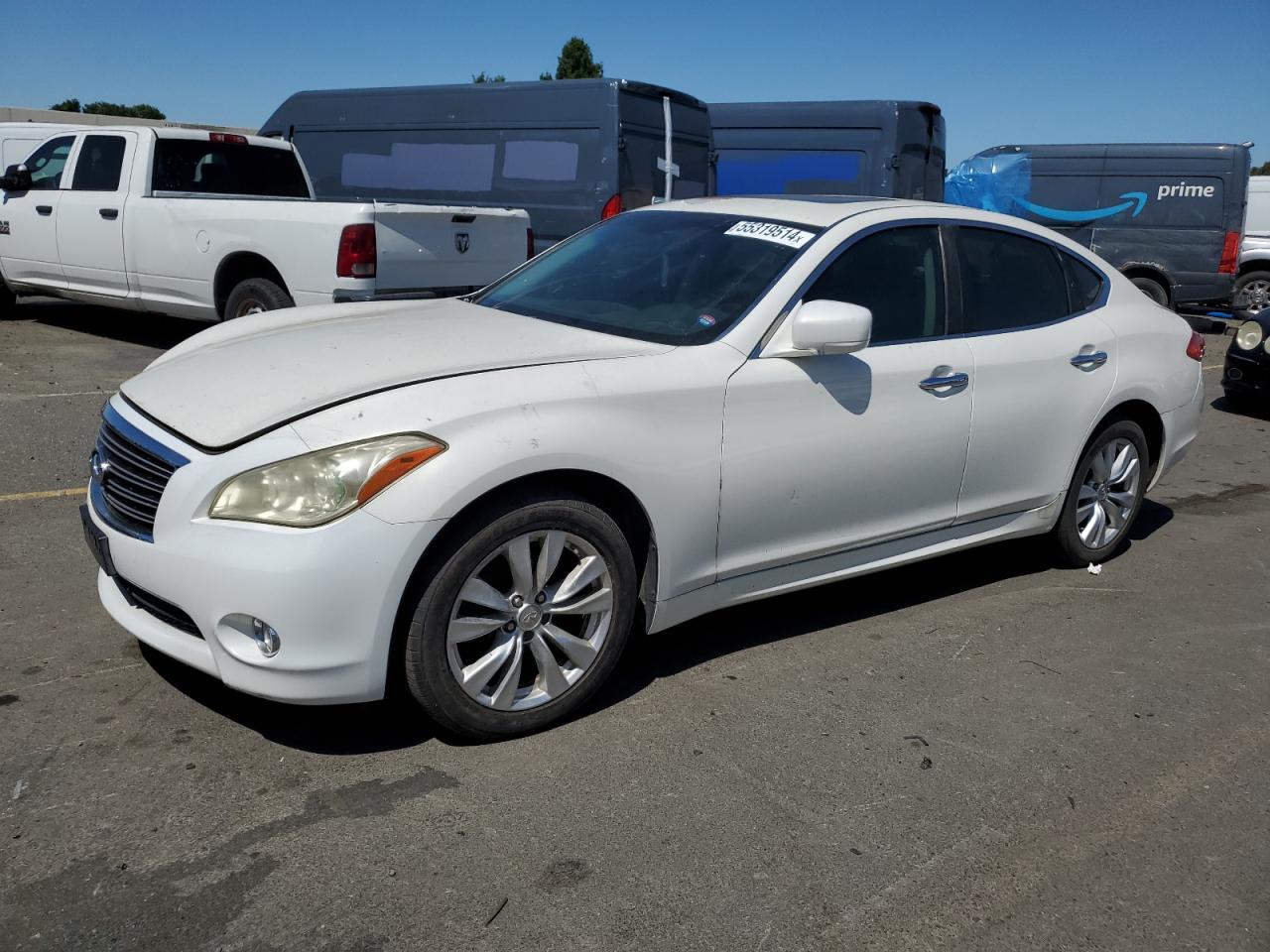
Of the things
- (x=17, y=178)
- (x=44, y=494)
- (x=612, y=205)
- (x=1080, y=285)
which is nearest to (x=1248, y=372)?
(x=612, y=205)

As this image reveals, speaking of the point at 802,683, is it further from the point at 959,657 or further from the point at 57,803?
the point at 57,803

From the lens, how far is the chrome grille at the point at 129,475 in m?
3.17

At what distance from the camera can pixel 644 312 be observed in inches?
160

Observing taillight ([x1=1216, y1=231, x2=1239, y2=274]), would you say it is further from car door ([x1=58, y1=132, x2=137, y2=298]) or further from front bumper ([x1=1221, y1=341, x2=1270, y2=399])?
car door ([x1=58, y1=132, x2=137, y2=298])

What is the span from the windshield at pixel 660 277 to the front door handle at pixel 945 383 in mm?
695

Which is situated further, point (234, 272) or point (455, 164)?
point (455, 164)

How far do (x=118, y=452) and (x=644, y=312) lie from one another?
1.77 meters

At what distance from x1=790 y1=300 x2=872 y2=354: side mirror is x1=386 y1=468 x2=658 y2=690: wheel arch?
0.81m

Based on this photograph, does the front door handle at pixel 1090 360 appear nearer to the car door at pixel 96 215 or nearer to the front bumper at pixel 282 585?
the front bumper at pixel 282 585

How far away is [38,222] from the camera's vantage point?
10188 millimetres

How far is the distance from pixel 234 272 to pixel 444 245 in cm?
180

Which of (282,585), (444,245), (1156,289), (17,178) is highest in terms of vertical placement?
(17,178)

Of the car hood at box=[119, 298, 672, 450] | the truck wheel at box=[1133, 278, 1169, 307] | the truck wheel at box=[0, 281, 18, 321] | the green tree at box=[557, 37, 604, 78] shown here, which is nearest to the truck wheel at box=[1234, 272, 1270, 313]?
the truck wheel at box=[1133, 278, 1169, 307]

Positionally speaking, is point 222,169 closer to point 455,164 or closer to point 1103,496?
point 455,164
